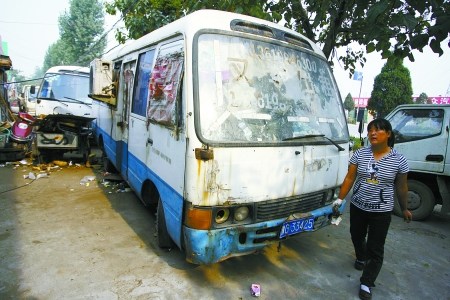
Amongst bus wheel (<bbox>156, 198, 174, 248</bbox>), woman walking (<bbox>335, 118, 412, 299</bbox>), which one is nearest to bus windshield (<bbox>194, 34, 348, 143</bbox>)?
woman walking (<bbox>335, 118, 412, 299</bbox>)

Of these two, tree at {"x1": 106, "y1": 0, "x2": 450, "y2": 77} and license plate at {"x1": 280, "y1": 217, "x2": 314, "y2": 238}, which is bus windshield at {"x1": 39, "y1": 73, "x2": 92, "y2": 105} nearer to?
tree at {"x1": 106, "y1": 0, "x2": 450, "y2": 77}

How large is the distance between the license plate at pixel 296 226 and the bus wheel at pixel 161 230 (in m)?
1.23

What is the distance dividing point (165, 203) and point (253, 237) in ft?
3.03

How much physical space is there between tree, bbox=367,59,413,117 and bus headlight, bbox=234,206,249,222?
21438 mm

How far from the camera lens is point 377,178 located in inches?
113

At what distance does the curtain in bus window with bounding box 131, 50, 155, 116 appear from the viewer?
379 cm

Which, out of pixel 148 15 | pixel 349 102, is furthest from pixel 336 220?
pixel 349 102

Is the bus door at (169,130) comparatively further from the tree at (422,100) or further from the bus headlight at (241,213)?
the tree at (422,100)

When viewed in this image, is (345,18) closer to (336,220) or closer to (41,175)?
(336,220)

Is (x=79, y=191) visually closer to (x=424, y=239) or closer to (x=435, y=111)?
(x=424, y=239)

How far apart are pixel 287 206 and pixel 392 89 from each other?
72.5 feet

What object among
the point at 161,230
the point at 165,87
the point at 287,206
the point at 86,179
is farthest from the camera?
the point at 86,179

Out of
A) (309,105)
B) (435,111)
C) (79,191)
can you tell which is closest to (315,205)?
(309,105)

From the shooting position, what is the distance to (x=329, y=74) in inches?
144
